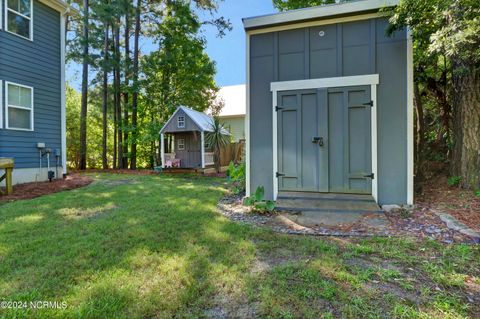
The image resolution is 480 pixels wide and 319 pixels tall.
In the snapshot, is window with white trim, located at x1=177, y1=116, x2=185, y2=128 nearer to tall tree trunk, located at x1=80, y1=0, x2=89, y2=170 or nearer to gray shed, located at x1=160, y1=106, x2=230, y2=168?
gray shed, located at x1=160, y1=106, x2=230, y2=168

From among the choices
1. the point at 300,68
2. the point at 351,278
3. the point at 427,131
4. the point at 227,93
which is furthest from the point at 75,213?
the point at 227,93

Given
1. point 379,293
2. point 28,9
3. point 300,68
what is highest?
point 28,9

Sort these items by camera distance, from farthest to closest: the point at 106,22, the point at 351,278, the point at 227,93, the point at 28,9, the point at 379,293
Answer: the point at 227,93
the point at 106,22
the point at 28,9
the point at 351,278
the point at 379,293

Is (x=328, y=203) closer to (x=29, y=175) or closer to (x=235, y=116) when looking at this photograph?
(x=29, y=175)

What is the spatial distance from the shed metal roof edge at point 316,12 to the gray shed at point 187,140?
5.86 meters

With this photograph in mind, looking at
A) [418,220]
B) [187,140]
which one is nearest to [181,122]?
[187,140]

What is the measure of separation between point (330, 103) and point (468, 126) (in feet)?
7.26

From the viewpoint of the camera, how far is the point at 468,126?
4281 millimetres

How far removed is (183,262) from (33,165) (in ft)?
22.7

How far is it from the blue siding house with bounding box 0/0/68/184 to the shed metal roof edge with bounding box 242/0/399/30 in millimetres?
6053

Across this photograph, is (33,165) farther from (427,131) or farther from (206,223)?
(427,131)

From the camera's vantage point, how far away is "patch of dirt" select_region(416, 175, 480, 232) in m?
3.52

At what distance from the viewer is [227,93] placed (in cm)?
2036

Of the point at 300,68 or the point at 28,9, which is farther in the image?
the point at 28,9
